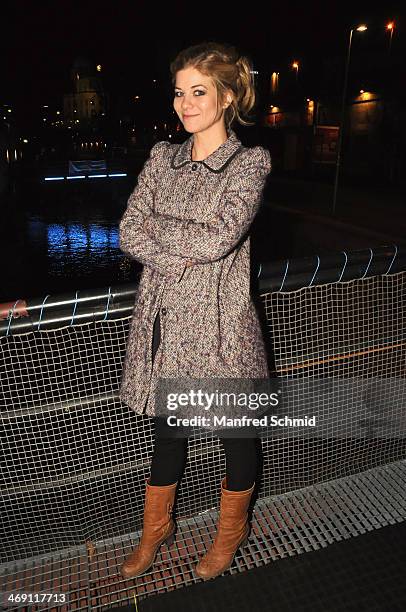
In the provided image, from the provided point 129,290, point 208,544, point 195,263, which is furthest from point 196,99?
point 208,544

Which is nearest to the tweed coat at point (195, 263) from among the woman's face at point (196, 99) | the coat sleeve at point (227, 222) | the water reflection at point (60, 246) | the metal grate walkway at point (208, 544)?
the coat sleeve at point (227, 222)

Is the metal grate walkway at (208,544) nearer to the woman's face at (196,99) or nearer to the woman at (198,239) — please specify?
the woman at (198,239)

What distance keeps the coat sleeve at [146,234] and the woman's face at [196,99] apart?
0.17m

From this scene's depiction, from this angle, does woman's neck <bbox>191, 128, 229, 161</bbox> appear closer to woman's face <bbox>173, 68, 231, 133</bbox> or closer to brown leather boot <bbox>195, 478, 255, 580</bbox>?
woman's face <bbox>173, 68, 231, 133</bbox>

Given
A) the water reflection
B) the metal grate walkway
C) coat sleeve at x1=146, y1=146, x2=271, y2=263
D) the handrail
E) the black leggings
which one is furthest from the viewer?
the water reflection

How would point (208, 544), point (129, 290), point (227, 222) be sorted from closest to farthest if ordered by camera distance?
point (227, 222), point (129, 290), point (208, 544)

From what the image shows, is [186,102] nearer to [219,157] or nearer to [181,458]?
[219,157]

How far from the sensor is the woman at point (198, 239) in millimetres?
1684

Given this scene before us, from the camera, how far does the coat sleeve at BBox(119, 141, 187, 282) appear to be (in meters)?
1.70

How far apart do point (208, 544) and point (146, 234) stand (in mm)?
1539

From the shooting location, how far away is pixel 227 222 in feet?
5.38

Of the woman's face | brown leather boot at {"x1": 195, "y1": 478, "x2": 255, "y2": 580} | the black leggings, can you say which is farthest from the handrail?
brown leather boot at {"x1": 195, "y1": 478, "x2": 255, "y2": 580}

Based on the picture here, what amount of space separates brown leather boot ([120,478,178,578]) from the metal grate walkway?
2.5 inches

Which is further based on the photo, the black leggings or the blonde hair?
the black leggings
